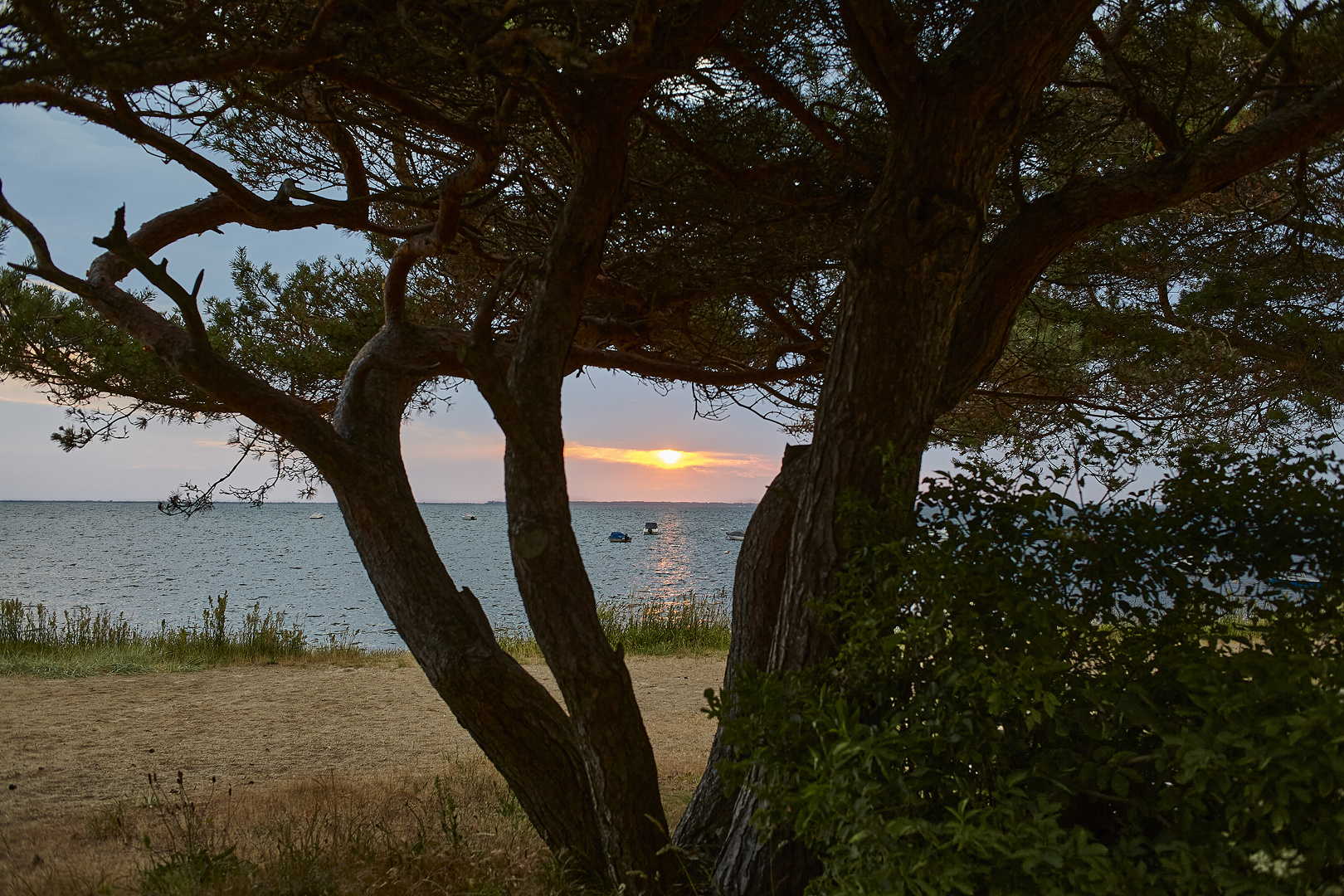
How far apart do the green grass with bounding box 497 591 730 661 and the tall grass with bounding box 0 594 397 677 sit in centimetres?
284

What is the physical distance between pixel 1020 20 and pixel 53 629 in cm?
1264

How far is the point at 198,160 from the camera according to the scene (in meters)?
2.95

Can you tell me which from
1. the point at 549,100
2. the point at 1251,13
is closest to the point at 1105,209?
the point at 1251,13

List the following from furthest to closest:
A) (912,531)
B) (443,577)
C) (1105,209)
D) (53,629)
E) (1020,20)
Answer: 1. (53,629)
2. (443,577)
3. (1105,209)
4. (1020,20)
5. (912,531)

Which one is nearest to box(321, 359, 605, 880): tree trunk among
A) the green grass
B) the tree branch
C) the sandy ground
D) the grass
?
the tree branch

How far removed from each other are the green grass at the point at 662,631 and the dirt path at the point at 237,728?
97 cm

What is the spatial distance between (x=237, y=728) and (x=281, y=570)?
28.5 metres

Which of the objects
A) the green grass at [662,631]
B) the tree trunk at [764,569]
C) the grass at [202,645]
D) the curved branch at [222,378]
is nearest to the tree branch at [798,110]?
the tree trunk at [764,569]

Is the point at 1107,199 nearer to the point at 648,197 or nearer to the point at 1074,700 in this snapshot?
the point at 1074,700

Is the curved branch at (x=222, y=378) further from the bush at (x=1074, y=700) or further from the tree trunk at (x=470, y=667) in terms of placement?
the bush at (x=1074, y=700)

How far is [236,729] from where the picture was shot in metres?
7.27

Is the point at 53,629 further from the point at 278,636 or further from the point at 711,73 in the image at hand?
the point at 711,73

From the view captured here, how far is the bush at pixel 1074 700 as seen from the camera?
173 centimetres

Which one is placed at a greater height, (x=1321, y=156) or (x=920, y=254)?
(x=1321, y=156)
